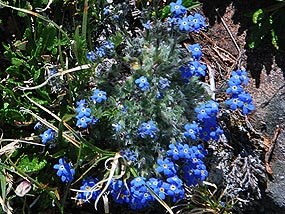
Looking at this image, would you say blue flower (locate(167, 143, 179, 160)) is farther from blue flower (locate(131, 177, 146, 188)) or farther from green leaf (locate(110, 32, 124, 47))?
green leaf (locate(110, 32, 124, 47))

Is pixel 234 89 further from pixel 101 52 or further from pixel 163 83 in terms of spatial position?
pixel 101 52

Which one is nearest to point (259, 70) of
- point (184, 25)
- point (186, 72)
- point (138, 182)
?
point (186, 72)

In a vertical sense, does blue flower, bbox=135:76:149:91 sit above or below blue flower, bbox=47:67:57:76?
above

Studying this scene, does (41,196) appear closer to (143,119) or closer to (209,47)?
(143,119)

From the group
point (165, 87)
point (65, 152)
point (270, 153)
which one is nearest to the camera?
point (165, 87)

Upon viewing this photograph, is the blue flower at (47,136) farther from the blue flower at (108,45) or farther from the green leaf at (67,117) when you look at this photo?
the blue flower at (108,45)

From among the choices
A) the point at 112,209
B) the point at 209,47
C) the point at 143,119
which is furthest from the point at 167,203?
the point at 209,47

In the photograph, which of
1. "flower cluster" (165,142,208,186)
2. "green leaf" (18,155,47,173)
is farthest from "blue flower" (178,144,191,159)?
"green leaf" (18,155,47,173)
